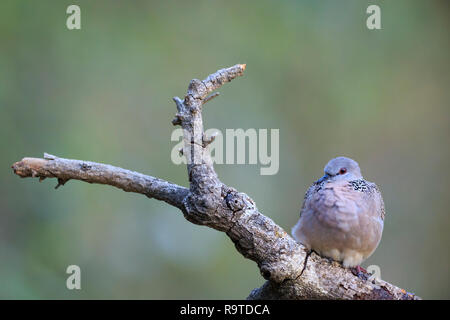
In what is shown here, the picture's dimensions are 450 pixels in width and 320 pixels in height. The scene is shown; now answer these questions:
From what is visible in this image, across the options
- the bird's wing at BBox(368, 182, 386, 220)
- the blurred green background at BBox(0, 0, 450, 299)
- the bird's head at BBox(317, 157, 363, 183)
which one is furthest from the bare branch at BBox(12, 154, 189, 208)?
the blurred green background at BBox(0, 0, 450, 299)

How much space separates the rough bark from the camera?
2217 millimetres

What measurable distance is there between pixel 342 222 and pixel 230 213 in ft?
1.90

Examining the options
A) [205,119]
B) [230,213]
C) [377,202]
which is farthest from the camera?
[205,119]

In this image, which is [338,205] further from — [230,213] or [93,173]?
[93,173]

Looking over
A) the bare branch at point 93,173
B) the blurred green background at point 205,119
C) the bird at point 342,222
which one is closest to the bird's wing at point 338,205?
the bird at point 342,222

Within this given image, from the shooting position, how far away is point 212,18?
247 inches

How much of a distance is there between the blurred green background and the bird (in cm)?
305

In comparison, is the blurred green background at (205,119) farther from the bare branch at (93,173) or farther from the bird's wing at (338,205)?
the bird's wing at (338,205)

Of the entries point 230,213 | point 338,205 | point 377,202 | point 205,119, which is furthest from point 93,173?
point 205,119

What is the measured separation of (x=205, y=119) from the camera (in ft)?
18.6

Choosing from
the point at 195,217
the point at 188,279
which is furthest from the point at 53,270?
the point at 195,217

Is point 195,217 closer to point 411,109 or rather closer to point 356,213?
point 356,213

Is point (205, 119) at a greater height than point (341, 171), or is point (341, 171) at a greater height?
point (205, 119)
